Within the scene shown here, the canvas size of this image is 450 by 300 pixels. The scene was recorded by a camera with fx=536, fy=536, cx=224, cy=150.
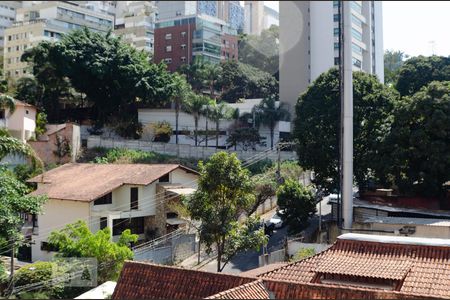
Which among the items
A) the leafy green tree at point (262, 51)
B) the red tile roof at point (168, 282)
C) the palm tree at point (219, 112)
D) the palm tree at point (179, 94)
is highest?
the leafy green tree at point (262, 51)

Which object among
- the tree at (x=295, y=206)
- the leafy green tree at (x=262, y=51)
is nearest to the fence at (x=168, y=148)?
the tree at (x=295, y=206)

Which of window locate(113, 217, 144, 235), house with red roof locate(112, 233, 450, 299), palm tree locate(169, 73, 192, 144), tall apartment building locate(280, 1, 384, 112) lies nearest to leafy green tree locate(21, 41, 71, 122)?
palm tree locate(169, 73, 192, 144)

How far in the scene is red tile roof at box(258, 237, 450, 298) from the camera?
12.5 meters

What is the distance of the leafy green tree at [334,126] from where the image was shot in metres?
27.4

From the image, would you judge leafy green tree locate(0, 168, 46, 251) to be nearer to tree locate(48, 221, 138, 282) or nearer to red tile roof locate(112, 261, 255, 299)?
tree locate(48, 221, 138, 282)

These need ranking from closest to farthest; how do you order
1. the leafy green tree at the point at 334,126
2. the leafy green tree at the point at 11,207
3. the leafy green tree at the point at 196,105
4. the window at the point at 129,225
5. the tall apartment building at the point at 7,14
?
the leafy green tree at the point at 11,207 → the window at the point at 129,225 → the leafy green tree at the point at 334,126 → the leafy green tree at the point at 196,105 → the tall apartment building at the point at 7,14

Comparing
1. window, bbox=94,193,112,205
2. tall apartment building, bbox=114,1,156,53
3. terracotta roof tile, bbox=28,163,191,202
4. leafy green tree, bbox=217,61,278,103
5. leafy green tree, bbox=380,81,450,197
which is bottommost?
window, bbox=94,193,112,205

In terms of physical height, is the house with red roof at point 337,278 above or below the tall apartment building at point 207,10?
below

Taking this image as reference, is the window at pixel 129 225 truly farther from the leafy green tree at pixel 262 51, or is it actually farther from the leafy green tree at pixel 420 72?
the leafy green tree at pixel 262 51

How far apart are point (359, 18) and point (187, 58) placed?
20.9 meters

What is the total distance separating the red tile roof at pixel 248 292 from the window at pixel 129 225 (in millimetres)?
15395

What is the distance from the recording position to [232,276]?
11.1m

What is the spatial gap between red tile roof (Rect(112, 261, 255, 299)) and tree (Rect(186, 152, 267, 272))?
20.4 ft

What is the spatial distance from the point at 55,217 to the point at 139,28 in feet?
162
